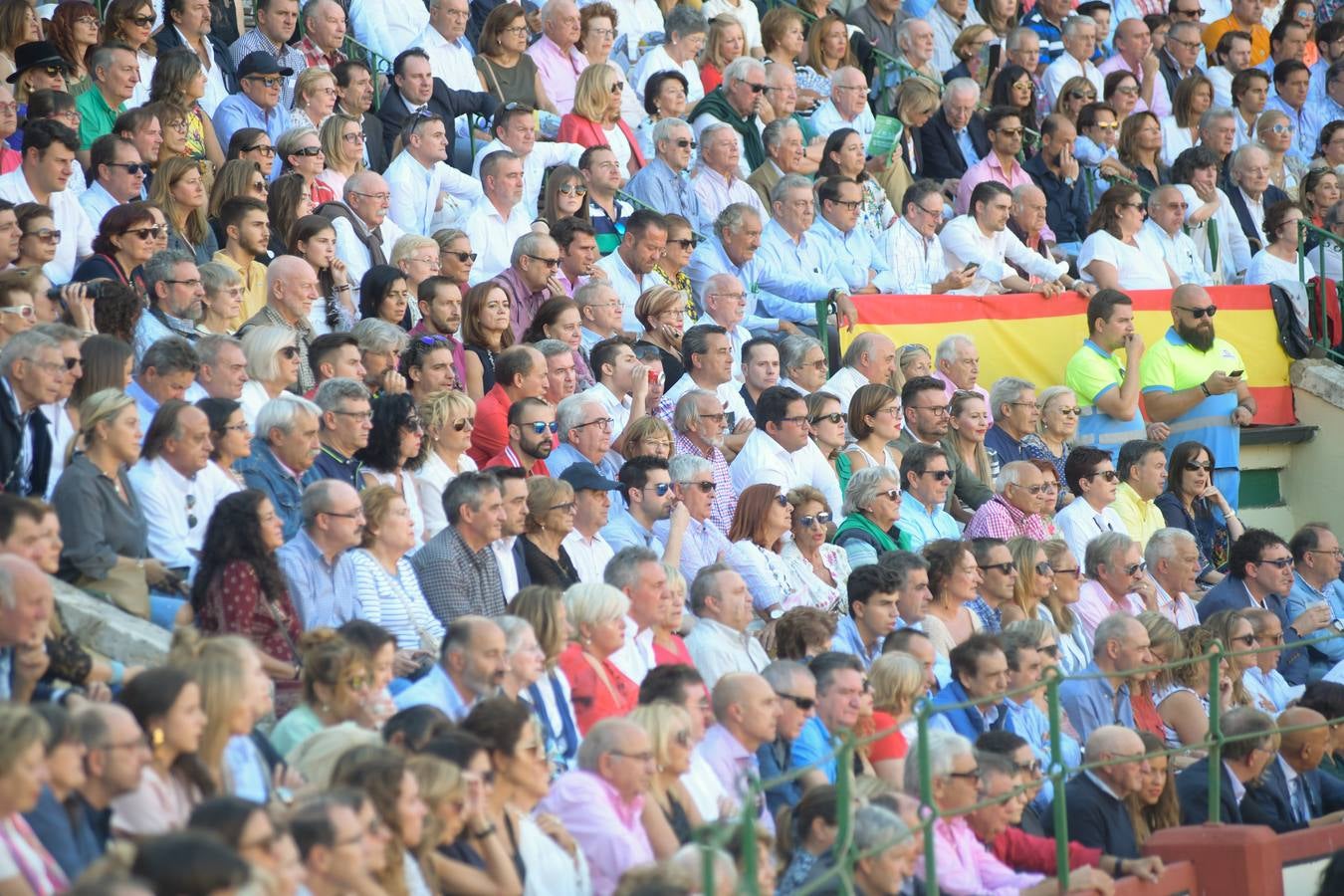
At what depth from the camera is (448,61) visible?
13.8m

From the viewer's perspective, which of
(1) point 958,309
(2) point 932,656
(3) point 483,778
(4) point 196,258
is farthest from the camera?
(1) point 958,309

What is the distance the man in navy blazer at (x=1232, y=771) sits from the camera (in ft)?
31.1

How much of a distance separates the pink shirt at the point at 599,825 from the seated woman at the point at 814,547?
304 cm

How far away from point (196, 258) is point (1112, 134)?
308 inches

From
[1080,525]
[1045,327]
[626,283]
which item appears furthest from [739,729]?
[1045,327]

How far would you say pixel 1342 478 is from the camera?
47.6 feet

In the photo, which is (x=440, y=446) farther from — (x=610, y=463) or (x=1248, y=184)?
(x=1248, y=184)

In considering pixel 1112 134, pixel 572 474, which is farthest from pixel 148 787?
pixel 1112 134

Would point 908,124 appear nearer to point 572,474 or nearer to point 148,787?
point 572,474

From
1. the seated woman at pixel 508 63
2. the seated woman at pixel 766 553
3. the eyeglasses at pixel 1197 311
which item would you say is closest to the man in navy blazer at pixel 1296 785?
the seated woman at pixel 766 553

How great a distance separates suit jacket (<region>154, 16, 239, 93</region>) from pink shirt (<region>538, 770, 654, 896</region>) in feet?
21.0

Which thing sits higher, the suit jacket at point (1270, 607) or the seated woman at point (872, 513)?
the seated woman at point (872, 513)

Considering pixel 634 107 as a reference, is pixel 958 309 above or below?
below

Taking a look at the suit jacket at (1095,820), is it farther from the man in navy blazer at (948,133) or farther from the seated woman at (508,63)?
the man in navy blazer at (948,133)
